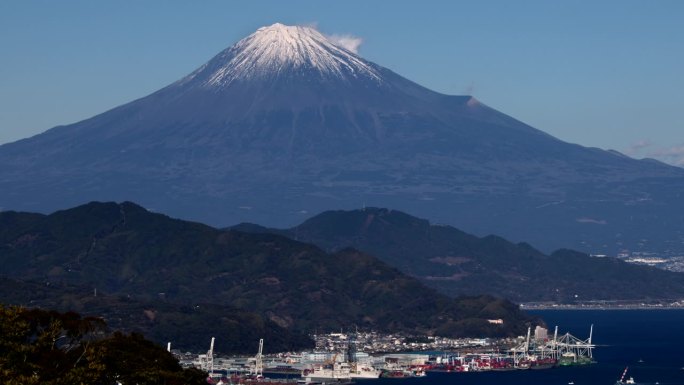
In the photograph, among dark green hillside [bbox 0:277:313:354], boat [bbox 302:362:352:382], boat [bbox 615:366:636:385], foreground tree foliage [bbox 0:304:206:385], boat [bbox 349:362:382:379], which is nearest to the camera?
foreground tree foliage [bbox 0:304:206:385]

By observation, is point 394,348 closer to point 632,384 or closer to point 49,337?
point 632,384

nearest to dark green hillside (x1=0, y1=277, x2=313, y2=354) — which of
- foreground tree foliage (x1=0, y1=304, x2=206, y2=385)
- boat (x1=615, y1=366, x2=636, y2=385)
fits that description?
boat (x1=615, y1=366, x2=636, y2=385)

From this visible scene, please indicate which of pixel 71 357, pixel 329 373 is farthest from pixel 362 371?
pixel 71 357

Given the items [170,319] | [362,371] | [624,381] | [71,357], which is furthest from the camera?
[170,319]

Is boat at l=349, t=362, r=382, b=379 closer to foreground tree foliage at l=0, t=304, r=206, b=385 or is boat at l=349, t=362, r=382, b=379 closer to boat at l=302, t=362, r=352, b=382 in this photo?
→ boat at l=302, t=362, r=352, b=382

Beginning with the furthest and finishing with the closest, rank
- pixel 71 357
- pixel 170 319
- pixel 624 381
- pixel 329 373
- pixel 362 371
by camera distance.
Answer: pixel 170 319
pixel 362 371
pixel 329 373
pixel 624 381
pixel 71 357

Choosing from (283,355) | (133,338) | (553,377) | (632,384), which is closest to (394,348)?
(283,355)

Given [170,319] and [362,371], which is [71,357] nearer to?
[362,371]

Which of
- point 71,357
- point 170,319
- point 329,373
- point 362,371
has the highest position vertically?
point 71,357
